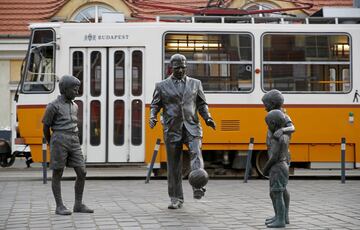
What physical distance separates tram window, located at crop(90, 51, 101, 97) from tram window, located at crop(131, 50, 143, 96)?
773 millimetres

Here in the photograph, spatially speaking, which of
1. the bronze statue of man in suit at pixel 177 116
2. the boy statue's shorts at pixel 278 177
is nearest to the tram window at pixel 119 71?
the bronze statue of man in suit at pixel 177 116

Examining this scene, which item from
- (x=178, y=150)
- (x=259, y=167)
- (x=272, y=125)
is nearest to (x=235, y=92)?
(x=259, y=167)

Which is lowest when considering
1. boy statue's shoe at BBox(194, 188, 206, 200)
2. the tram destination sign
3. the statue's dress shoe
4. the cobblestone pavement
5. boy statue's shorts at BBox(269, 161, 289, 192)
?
the cobblestone pavement

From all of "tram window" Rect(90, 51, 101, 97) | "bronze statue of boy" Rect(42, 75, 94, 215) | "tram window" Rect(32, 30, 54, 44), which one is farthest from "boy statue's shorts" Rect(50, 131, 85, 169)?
"tram window" Rect(32, 30, 54, 44)

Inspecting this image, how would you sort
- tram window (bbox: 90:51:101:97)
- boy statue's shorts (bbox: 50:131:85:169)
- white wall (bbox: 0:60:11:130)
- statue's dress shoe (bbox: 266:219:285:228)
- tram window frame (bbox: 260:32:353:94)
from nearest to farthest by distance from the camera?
statue's dress shoe (bbox: 266:219:285:228)
boy statue's shorts (bbox: 50:131:85:169)
tram window (bbox: 90:51:101:97)
tram window frame (bbox: 260:32:353:94)
white wall (bbox: 0:60:11:130)

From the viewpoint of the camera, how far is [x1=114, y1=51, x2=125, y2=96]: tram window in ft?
57.8

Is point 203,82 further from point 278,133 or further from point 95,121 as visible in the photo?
point 278,133

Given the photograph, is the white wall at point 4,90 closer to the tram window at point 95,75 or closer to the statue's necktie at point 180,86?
the tram window at point 95,75

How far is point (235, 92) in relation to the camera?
57.6 ft

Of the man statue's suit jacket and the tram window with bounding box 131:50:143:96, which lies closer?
the man statue's suit jacket

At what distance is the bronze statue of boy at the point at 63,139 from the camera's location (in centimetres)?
1008

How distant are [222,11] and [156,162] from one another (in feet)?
13.4

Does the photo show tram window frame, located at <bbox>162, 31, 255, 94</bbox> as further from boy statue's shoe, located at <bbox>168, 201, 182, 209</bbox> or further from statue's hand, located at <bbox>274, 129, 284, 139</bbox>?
statue's hand, located at <bbox>274, 129, 284, 139</bbox>

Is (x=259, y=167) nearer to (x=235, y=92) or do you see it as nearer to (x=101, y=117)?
(x=235, y=92)
